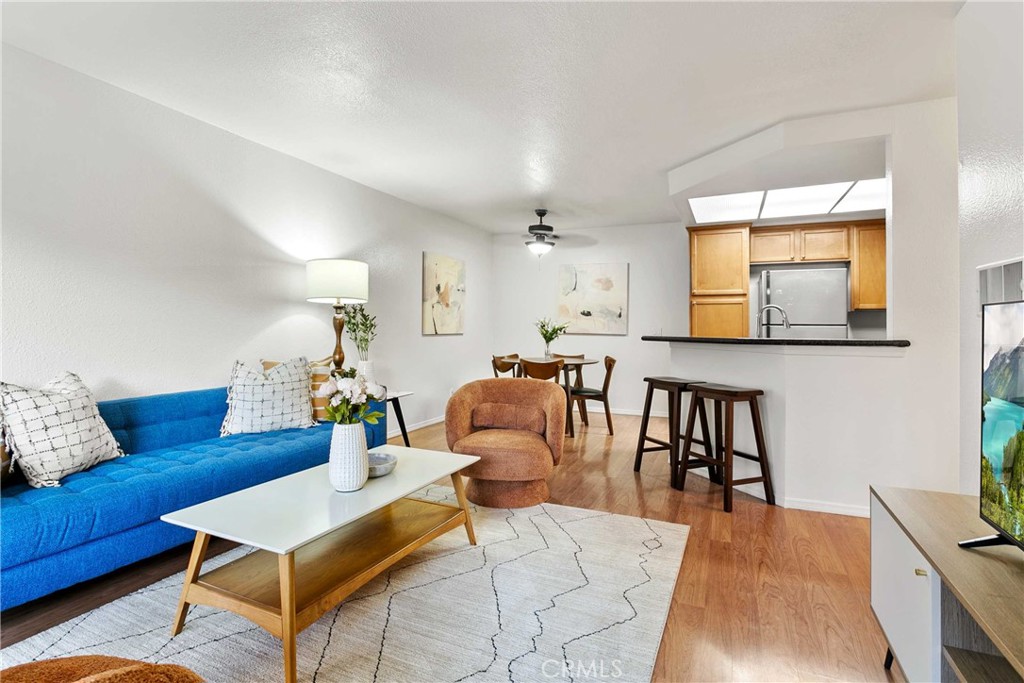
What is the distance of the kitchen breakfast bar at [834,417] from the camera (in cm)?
274

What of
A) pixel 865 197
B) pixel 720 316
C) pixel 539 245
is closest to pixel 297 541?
pixel 539 245

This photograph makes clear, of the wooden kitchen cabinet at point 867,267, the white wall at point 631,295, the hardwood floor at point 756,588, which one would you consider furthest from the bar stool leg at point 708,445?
the wooden kitchen cabinet at point 867,267

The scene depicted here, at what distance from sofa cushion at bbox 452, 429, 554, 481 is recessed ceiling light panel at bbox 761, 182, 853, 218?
10.1 feet

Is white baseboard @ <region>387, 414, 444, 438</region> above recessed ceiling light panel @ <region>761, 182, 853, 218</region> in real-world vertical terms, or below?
below

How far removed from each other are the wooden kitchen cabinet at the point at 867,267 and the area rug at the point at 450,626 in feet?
13.3

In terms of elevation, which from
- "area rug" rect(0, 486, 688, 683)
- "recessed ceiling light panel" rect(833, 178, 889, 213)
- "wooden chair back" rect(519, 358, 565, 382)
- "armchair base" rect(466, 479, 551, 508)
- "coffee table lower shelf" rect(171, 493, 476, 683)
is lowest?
"area rug" rect(0, 486, 688, 683)

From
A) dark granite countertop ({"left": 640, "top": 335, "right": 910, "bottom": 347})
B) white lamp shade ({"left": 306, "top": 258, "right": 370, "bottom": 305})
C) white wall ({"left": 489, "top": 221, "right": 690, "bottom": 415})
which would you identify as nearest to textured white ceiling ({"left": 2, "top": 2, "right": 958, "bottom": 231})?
white lamp shade ({"left": 306, "top": 258, "right": 370, "bottom": 305})

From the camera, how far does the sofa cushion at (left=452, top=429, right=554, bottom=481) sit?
2803mm

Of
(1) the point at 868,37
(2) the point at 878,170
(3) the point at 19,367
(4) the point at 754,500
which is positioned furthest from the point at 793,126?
(3) the point at 19,367

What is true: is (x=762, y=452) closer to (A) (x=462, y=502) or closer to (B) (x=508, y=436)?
(B) (x=508, y=436)

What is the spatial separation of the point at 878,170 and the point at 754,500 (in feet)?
8.59

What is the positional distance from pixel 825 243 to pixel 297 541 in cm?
560

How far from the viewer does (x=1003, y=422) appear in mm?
1054

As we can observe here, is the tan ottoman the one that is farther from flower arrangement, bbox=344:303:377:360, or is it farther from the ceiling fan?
the ceiling fan
